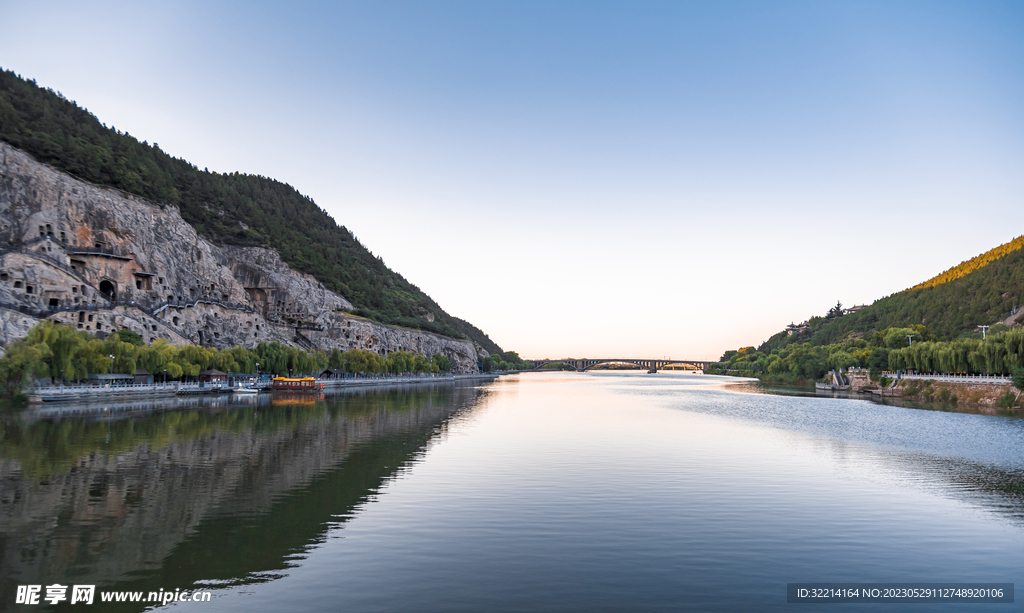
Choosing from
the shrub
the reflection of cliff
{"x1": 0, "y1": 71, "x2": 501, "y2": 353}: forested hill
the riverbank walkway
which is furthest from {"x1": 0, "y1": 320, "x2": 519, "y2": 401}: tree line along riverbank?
the shrub

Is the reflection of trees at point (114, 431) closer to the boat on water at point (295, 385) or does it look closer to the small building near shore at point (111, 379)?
the small building near shore at point (111, 379)

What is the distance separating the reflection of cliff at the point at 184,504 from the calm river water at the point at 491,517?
10cm

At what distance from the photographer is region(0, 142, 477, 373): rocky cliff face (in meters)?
77.8

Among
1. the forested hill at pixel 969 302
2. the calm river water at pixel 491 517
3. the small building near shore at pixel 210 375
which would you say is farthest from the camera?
the forested hill at pixel 969 302

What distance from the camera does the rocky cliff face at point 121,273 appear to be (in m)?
77.8

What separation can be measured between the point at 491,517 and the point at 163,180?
137828mm

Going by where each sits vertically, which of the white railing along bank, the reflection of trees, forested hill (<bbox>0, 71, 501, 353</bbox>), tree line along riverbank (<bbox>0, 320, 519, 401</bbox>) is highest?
forested hill (<bbox>0, 71, 501, 353</bbox>)

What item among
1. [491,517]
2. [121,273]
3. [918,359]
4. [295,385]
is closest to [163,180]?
[121,273]

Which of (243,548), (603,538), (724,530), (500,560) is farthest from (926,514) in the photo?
(243,548)

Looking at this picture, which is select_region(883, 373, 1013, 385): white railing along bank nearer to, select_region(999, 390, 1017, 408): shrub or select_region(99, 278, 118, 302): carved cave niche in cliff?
select_region(999, 390, 1017, 408): shrub

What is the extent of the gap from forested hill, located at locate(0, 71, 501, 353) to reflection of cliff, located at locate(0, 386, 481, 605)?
283 ft

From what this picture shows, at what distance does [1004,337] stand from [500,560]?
269ft

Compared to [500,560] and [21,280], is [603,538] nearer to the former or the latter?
[500,560]

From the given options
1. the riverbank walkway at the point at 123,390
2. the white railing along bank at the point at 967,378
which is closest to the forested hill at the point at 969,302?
the white railing along bank at the point at 967,378
